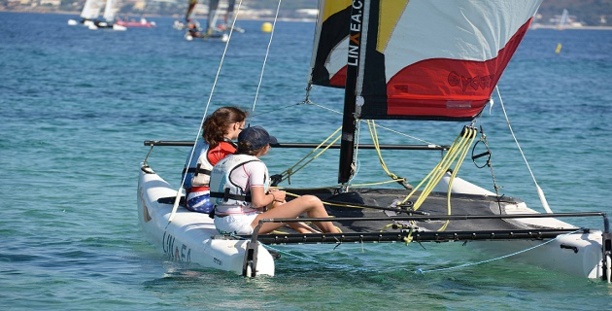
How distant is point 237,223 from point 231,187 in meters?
0.26

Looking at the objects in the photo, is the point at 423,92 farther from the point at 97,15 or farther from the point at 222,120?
the point at 97,15

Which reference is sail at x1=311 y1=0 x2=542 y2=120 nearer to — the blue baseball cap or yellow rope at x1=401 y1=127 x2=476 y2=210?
yellow rope at x1=401 y1=127 x2=476 y2=210

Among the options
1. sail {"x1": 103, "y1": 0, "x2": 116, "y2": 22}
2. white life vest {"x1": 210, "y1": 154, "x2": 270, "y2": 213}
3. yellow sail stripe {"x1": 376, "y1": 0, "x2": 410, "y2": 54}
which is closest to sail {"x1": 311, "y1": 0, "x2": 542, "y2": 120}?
yellow sail stripe {"x1": 376, "y1": 0, "x2": 410, "y2": 54}

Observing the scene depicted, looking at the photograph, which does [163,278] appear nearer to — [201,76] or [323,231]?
[323,231]

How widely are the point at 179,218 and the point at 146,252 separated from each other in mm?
690

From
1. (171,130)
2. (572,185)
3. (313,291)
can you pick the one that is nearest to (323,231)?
(313,291)

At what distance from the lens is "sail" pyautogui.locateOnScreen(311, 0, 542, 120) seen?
9023 millimetres

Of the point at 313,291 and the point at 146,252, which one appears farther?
the point at 146,252

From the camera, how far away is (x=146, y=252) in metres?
9.53

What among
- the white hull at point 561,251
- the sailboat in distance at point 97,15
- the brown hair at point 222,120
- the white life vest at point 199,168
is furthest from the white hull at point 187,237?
the sailboat in distance at point 97,15

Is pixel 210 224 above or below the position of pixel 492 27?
below

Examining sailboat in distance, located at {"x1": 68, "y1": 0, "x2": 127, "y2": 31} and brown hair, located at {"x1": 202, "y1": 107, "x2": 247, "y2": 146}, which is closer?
brown hair, located at {"x1": 202, "y1": 107, "x2": 247, "y2": 146}

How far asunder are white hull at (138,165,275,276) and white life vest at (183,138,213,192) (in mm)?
254

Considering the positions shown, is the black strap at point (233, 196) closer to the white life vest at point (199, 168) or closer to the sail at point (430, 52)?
the white life vest at point (199, 168)
